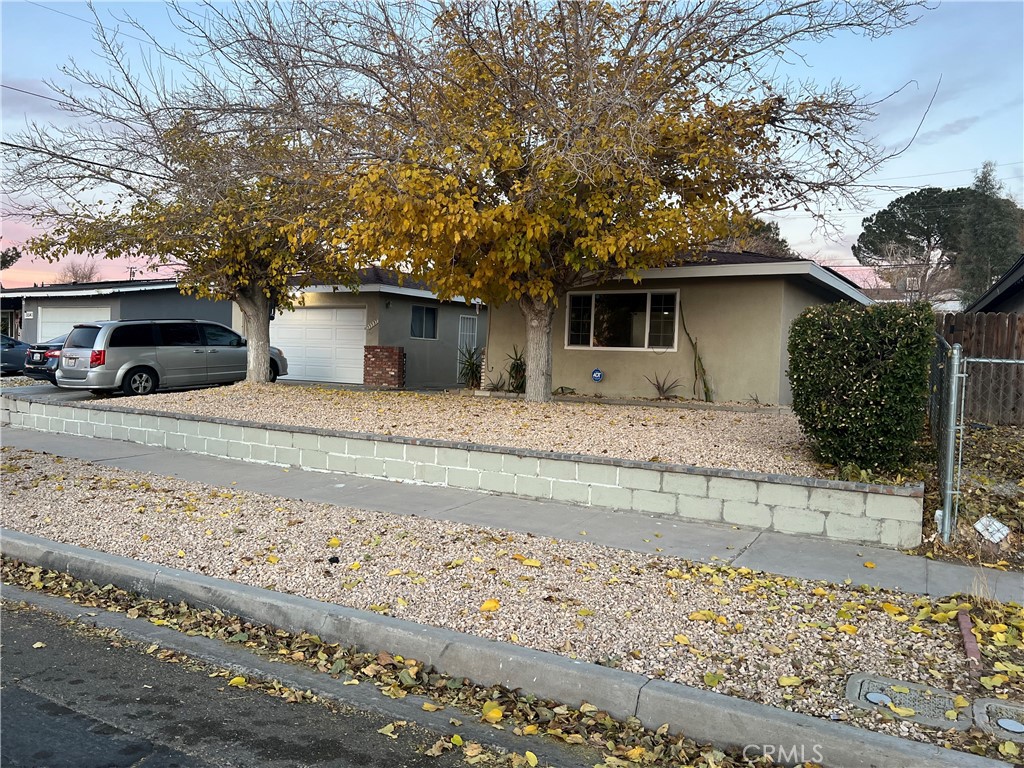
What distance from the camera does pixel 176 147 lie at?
40.2 ft

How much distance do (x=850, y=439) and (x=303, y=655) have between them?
16.3 ft

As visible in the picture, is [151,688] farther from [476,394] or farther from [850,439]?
[476,394]

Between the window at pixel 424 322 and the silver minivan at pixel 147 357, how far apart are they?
15.4 ft

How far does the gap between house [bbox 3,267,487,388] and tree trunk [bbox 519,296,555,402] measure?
25.0ft

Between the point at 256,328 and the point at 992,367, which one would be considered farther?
the point at 256,328

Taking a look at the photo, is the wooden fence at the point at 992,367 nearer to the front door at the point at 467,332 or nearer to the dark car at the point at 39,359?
the front door at the point at 467,332

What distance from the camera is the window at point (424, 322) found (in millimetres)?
21672

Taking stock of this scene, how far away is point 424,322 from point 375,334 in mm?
1955

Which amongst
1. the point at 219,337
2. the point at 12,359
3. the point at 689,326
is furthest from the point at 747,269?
the point at 12,359

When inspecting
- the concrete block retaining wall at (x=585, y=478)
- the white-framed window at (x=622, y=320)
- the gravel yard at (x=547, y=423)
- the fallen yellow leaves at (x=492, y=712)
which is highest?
the white-framed window at (x=622, y=320)

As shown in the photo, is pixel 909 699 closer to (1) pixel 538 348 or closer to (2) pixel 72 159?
(1) pixel 538 348

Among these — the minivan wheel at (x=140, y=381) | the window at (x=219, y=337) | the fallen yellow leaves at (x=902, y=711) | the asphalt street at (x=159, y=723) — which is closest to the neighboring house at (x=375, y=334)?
the window at (x=219, y=337)

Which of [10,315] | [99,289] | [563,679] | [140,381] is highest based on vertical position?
[99,289]

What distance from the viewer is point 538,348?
1192 centimetres
